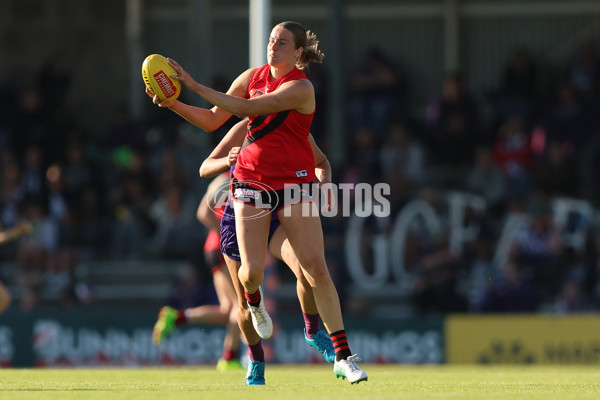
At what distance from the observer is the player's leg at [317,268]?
25.5 ft

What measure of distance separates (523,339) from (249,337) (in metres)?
8.06

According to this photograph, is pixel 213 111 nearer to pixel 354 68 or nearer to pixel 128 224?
pixel 128 224

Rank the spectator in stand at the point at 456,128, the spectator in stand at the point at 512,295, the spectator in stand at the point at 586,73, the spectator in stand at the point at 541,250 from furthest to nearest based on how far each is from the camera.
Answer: the spectator in stand at the point at 586,73, the spectator in stand at the point at 456,128, the spectator in stand at the point at 541,250, the spectator in stand at the point at 512,295

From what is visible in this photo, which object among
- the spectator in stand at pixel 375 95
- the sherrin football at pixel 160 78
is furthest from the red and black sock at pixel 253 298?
the spectator in stand at pixel 375 95

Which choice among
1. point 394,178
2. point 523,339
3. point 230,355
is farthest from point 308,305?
point 394,178

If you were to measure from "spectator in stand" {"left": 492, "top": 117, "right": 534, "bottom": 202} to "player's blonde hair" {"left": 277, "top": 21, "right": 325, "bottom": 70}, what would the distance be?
1045cm

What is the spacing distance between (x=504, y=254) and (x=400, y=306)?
5.86 feet

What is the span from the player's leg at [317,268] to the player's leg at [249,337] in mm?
747

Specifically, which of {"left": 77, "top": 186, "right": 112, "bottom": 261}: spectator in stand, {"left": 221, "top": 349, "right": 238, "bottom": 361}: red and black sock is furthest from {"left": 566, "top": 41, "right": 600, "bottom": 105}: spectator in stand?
{"left": 221, "top": 349, "right": 238, "bottom": 361}: red and black sock

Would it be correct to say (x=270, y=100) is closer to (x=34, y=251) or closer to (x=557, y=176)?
(x=557, y=176)

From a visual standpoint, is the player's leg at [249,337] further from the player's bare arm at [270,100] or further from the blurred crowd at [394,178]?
the blurred crowd at [394,178]

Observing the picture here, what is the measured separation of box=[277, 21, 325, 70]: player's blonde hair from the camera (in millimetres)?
7910
